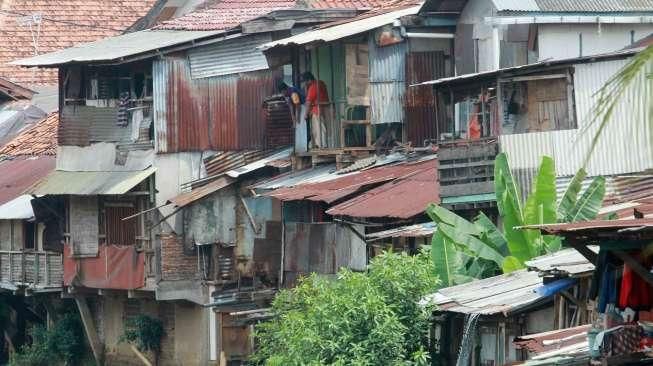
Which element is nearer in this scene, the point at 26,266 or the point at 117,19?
the point at 26,266

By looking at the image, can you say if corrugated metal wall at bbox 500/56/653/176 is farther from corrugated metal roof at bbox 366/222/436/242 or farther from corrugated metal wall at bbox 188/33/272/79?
corrugated metal wall at bbox 188/33/272/79

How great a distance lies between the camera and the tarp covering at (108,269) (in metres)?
26.0

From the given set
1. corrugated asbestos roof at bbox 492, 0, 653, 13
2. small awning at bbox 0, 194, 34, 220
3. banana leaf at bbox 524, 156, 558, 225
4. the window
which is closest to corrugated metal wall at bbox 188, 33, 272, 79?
small awning at bbox 0, 194, 34, 220

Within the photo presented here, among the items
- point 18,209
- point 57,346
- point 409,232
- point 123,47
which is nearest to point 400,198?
point 409,232

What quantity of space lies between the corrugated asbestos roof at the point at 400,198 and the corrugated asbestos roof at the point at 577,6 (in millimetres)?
2548

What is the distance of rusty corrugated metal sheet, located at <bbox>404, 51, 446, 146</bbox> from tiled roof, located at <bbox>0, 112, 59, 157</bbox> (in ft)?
37.3

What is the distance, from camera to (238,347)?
24.9 metres

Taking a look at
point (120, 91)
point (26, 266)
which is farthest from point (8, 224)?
point (120, 91)

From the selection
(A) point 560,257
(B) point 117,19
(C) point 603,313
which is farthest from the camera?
(B) point 117,19

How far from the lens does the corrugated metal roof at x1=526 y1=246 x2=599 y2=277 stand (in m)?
12.2

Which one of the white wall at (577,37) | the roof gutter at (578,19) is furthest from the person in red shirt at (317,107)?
the white wall at (577,37)

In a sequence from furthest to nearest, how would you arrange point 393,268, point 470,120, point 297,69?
point 297,69
point 470,120
point 393,268

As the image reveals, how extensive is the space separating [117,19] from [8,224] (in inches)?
339

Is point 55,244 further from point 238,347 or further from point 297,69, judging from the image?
point 297,69
